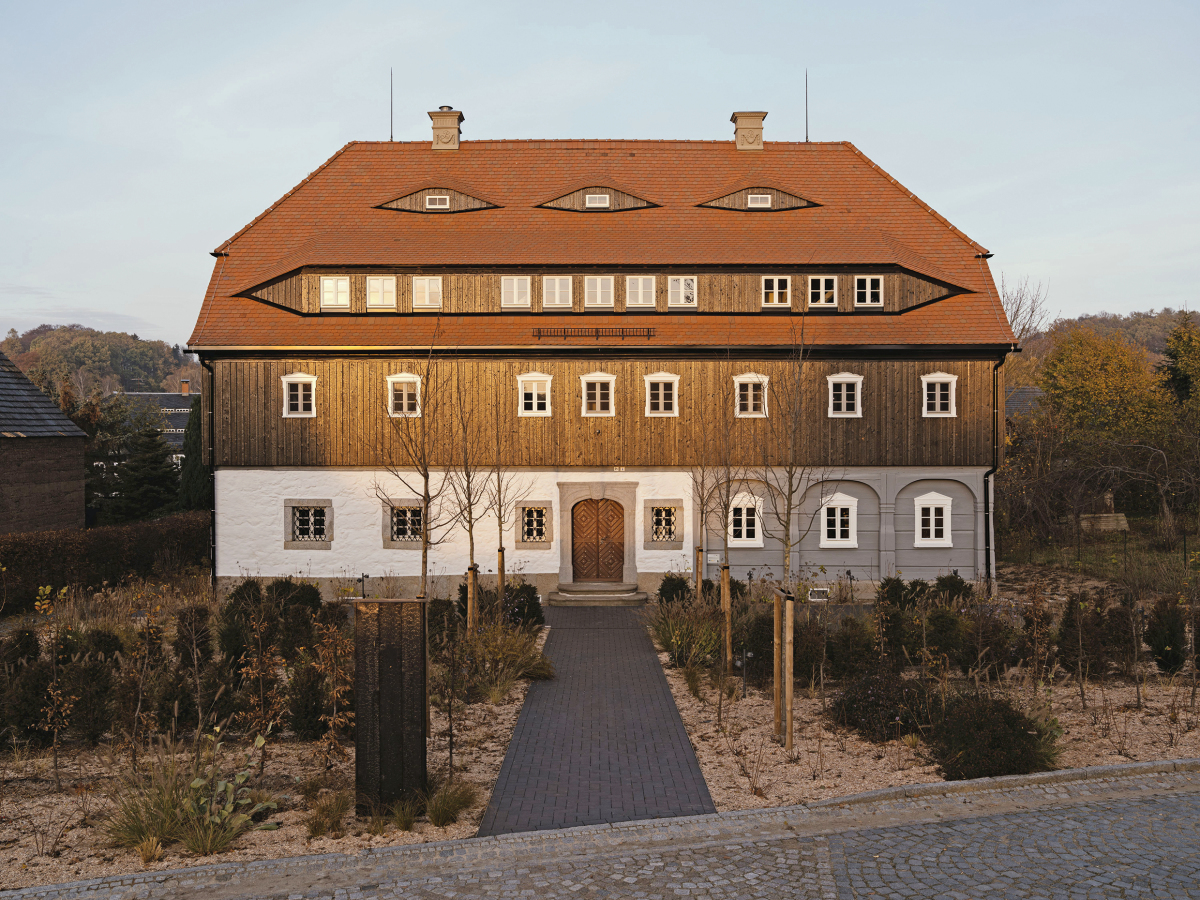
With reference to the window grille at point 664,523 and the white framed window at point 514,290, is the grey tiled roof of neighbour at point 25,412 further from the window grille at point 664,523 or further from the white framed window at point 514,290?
the window grille at point 664,523

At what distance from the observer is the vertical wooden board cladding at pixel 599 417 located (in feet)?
72.8

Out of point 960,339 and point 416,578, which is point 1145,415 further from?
point 416,578

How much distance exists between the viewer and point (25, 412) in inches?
1025

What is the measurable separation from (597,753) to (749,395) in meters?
13.7

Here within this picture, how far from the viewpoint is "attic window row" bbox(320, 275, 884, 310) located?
22.9 metres

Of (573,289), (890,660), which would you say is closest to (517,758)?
(890,660)

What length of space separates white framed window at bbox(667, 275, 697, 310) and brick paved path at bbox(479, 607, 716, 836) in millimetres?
10496

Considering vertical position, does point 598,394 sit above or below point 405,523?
above

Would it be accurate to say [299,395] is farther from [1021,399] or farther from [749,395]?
[1021,399]

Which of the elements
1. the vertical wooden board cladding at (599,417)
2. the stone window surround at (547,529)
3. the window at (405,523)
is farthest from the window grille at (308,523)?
the stone window surround at (547,529)

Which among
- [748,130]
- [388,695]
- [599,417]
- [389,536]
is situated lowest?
[388,695]

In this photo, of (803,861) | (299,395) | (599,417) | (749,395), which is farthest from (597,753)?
(299,395)

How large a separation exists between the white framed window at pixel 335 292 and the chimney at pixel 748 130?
12.8 metres

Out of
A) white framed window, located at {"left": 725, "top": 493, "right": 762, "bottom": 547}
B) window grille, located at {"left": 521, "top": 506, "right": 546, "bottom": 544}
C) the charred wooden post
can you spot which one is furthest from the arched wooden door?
the charred wooden post
